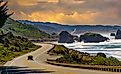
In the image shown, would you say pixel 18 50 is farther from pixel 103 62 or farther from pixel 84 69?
pixel 84 69

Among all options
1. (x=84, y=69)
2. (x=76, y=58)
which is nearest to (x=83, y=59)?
(x=76, y=58)

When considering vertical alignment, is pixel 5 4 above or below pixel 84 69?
above

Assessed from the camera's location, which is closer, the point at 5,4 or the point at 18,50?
the point at 5,4

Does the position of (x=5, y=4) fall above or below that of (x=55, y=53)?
above

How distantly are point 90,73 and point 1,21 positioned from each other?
26585mm

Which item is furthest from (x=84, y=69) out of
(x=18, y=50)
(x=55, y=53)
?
(x=18, y=50)

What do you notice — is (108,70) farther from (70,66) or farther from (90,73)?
(70,66)

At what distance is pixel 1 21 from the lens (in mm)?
77688

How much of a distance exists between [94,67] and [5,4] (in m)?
20.9

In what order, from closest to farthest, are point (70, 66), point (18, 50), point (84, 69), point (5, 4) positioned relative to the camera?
point (84, 69)
point (70, 66)
point (5, 4)
point (18, 50)

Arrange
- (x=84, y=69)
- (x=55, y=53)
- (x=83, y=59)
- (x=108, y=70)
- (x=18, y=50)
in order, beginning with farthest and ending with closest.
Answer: (x=18, y=50)
(x=55, y=53)
(x=83, y=59)
(x=84, y=69)
(x=108, y=70)

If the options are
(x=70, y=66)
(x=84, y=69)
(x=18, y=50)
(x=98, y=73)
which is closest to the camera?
(x=98, y=73)

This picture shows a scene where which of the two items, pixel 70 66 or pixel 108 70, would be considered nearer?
pixel 108 70

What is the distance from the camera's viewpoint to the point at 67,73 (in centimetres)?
5594
